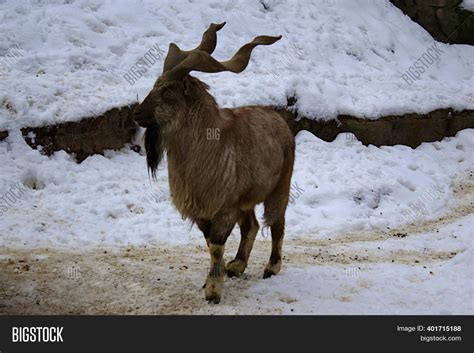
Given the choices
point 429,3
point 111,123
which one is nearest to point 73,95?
point 111,123

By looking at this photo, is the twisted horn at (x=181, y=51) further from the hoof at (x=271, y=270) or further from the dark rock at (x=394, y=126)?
the dark rock at (x=394, y=126)

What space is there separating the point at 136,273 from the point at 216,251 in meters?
1.28

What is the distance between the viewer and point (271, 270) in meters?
7.24

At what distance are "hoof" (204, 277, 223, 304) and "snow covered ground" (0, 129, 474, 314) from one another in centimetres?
11

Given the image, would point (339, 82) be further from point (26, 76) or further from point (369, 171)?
point (26, 76)

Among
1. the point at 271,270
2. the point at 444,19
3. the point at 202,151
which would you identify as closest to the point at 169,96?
the point at 202,151

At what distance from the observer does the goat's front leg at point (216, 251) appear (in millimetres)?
6184

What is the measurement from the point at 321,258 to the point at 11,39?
293 inches

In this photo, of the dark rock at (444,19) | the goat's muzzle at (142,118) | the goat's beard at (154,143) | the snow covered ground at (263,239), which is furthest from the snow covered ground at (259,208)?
the goat's muzzle at (142,118)

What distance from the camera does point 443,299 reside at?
6285 mm

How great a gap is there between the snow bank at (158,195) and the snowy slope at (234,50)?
36.9 inches

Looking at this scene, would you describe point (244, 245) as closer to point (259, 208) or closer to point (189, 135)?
point (189, 135)

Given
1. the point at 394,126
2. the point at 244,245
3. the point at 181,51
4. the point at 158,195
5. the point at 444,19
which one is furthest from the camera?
the point at 444,19

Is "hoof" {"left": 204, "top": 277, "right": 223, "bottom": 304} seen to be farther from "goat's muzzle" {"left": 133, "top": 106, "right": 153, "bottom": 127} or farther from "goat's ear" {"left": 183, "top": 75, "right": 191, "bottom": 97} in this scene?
"goat's ear" {"left": 183, "top": 75, "right": 191, "bottom": 97}
